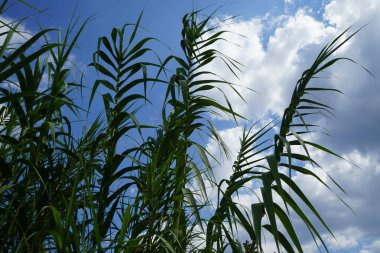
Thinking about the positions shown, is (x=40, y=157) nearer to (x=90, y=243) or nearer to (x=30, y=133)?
(x=30, y=133)

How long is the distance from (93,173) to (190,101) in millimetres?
506

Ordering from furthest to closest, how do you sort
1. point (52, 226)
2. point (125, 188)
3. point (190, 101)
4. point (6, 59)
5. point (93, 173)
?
point (190, 101), point (93, 173), point (125, 188), point (52, 226), point (6, 59)

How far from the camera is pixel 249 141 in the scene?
1844 mm

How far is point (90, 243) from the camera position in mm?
1521

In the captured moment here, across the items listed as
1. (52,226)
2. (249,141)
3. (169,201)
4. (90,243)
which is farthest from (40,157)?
(249,141)

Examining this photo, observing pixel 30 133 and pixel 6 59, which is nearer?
pixel 6 59

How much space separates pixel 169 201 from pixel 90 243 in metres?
0.31

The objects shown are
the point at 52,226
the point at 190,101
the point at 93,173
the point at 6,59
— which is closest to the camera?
the point at 6,59

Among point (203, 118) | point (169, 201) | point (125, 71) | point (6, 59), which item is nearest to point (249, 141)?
point (203, 118)

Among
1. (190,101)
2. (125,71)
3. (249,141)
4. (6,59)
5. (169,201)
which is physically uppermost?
(125,71)

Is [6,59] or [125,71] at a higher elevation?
[125,71]

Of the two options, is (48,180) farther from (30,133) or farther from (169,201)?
(169,201)

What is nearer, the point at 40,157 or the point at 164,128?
the point at 40,157

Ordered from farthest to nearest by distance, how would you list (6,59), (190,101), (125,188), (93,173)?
(190,101)
(93,173)
(125,188)
(6,59)
